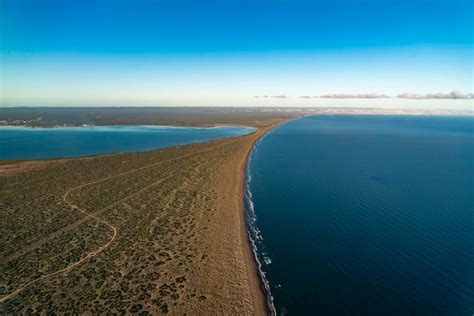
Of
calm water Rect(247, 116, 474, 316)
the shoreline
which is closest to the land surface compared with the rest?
the shoreline

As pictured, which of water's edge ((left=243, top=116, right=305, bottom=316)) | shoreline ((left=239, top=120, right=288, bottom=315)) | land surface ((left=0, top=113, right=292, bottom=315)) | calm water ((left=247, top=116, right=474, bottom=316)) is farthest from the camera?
water's edge ((left=243, top=116, right=305, bottom=316))

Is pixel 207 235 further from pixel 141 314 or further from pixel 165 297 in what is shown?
pixel 141 314

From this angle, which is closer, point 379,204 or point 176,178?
point 379,204

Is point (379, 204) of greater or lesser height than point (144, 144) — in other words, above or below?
below

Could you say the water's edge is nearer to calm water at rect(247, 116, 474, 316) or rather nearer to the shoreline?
the shoreline

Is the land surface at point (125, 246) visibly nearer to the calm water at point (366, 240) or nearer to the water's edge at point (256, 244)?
the water's edge at point (256, 244)

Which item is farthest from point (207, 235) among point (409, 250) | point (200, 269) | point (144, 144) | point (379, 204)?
point (144, 144)
